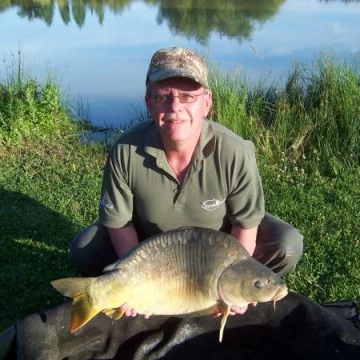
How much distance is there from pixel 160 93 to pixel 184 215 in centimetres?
57

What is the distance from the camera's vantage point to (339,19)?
42.2ft

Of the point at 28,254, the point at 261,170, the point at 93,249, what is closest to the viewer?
the point at 93,249

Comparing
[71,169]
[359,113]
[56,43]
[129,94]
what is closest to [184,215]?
[71,169]

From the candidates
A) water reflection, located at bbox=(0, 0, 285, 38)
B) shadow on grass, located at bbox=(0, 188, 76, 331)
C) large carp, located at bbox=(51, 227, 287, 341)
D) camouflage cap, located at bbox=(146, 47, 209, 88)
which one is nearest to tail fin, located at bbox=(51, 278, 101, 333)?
large carp, located at bbox=(51, 227, 287, 341)

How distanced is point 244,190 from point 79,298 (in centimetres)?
84

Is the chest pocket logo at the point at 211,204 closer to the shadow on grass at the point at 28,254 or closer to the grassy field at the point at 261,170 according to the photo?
the grassy field at the point at 261,170

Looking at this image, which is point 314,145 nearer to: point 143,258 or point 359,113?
point 359,113

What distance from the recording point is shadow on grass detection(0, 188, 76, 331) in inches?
123

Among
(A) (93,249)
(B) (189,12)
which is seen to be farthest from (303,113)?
(B) (189,12)

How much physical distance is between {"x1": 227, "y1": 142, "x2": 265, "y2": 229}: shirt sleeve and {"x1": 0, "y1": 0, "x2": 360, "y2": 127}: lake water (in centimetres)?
330

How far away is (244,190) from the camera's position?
254 centimetres

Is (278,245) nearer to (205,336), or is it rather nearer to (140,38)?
(205,336)

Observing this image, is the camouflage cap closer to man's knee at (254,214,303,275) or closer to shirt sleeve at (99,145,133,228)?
shirt sleeve at (99,145,133,228)

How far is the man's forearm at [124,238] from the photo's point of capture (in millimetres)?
2666
